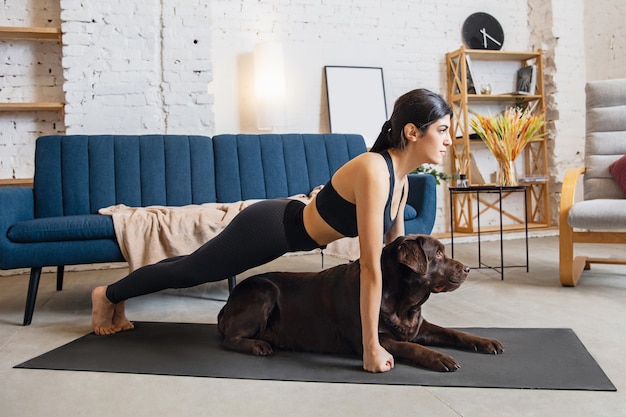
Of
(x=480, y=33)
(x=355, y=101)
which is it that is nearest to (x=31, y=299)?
(x=355, y=101)

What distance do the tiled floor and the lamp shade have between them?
6.01 ft

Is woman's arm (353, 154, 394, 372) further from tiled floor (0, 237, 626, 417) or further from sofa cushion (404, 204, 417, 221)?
sofa cushion (404, 204, 417, 221)

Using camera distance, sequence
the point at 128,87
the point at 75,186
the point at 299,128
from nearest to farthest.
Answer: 1. the point at 75,186
2. the point at 128,87
3. the point at 299,128

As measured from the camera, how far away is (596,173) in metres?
3.56

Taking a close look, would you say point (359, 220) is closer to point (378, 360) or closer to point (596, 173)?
point (378, 360)

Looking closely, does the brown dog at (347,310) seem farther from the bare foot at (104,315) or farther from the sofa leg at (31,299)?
the sofa leg at (31,299)

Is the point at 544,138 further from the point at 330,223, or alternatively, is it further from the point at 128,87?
the point at 330,223

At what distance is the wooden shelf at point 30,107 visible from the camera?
435 cm

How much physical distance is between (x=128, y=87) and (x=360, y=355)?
3.39m

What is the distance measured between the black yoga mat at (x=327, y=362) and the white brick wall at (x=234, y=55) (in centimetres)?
273

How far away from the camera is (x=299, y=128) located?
5285mm

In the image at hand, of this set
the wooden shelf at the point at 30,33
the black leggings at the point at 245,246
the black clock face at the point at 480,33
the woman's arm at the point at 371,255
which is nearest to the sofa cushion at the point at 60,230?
the black leggings at the point at 245,246

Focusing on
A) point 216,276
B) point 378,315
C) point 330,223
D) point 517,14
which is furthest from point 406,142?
point 517,14

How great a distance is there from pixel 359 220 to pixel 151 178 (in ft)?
6.86
